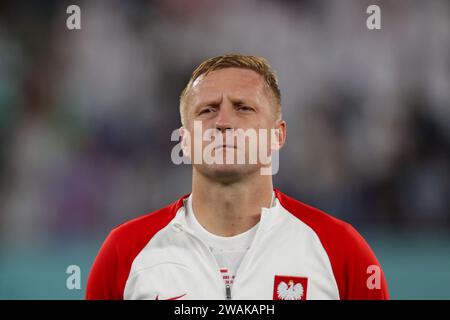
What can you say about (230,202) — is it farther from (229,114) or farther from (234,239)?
(229,114)

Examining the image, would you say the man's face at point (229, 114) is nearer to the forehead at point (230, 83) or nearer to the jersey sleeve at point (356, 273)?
the forehead at point (230, 83)

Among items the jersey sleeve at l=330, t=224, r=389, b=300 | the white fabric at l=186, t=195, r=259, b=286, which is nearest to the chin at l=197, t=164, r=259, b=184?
the white fabric at l=186, t=195, r=259, b=286

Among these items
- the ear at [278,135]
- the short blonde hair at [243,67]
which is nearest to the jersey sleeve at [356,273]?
the ear at [278,135]

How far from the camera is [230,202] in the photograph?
2361 mm

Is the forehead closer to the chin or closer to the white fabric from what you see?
the chin

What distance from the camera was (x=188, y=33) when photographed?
4113 mm

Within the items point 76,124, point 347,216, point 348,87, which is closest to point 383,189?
point 347,216

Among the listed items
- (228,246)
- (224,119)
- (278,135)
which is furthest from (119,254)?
(278,135)

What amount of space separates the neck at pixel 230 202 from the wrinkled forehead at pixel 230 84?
0.37m

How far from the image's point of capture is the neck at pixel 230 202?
2.35m

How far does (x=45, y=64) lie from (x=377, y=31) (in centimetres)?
260

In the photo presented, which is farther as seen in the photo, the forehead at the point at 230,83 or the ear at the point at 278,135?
the ear at the point at 278,135

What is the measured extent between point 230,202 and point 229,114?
404mm

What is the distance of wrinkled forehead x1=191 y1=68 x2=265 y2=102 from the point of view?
2.32 meters
